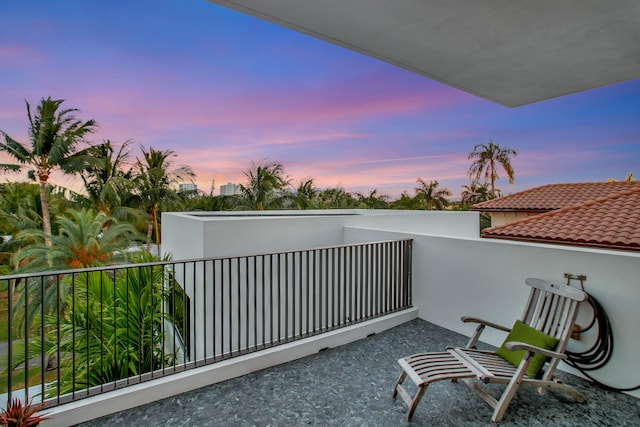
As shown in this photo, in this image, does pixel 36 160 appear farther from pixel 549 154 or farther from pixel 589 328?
pixel 549 154

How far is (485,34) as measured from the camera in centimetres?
343

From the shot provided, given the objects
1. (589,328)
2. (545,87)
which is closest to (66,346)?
(589,328)

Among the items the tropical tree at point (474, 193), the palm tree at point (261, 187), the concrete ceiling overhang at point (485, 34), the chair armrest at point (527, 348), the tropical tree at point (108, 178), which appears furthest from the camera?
the tropical tree at point (474, 193)

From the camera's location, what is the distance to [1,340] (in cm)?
1750

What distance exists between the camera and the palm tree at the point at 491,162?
20781 millimetres

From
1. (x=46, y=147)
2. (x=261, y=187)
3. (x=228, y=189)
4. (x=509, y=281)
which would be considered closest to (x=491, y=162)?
(x=261, y=187)

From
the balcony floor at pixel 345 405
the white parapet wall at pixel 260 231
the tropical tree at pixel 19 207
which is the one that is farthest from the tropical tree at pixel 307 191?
the balcony floor at pixel 345 405

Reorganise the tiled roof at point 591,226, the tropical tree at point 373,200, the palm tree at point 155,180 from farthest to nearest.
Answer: the tropical tree at point 373,200 < the palm tree at point 155,180 < the tiled roof at point 591,226

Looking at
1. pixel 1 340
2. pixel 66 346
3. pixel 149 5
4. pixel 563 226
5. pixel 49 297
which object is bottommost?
pixel 1 340

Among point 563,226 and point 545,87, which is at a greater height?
point 545,87

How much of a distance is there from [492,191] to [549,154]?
17.7ft

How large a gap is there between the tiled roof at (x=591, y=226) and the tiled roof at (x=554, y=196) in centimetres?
468

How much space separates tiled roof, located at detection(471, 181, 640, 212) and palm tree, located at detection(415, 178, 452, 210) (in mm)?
9526

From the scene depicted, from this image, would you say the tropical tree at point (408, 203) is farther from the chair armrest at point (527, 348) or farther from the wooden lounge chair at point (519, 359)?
the chair armrest at point (527, 348)
